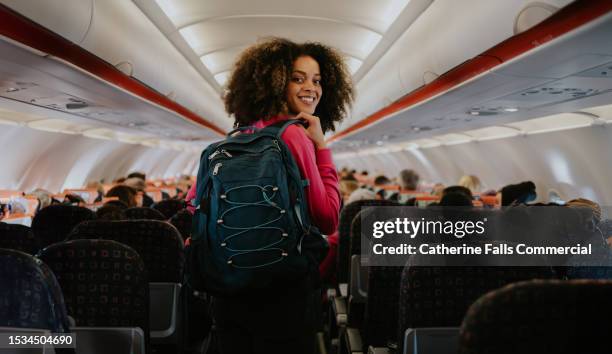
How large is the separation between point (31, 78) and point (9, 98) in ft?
5.45

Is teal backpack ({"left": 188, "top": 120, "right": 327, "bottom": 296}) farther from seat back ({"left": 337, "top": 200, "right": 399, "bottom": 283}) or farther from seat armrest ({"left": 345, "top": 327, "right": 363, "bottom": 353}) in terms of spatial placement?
seat back ({"left": 337, "top": 200, "right": 399, "bottom": 283})

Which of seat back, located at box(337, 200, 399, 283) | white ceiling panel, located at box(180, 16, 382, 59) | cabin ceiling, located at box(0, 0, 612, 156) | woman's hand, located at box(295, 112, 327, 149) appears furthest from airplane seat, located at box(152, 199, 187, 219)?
woman's hand, located at box(295, 112, 327, 149)

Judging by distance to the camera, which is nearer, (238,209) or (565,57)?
(238,209)

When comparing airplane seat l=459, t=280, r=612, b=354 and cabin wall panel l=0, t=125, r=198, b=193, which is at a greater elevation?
cabin wall panel l=0, t=125, r=198, b=193

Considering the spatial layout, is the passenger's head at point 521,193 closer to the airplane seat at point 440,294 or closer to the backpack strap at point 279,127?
the airplane seat at point 440,294

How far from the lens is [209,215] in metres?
1.80

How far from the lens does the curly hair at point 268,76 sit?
6.70 feet

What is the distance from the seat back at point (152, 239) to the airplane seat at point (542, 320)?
2205mm

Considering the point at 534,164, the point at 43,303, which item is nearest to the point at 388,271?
the point at 43,303

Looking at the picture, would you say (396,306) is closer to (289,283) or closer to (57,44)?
(289,283)

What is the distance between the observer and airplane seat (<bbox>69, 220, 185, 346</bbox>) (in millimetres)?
2910

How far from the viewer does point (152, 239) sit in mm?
2998

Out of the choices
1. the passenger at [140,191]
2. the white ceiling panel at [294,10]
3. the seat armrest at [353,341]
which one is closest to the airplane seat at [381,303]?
the seat armrest at [353,341]

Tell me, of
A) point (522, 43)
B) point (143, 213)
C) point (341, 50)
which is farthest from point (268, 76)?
point (341, 50)
